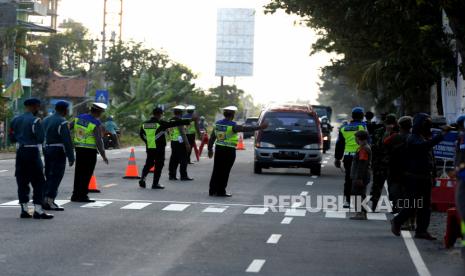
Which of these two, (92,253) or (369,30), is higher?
(369,30)

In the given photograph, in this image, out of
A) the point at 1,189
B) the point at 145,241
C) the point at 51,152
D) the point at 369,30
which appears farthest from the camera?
the point at 369,30

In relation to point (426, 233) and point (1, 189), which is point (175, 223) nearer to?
point (426, 233)

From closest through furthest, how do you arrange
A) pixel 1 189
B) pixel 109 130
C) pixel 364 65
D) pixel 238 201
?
1. pixel 238 201
2. pixel 1 189
3. pixel 364 65
4. pixel 109 130

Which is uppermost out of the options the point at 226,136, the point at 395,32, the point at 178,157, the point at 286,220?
the point at 395,32

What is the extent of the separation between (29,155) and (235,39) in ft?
296

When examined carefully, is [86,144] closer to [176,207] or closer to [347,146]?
[176,207]

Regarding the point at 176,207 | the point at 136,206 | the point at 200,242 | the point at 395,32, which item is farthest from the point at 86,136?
the point at 395,32

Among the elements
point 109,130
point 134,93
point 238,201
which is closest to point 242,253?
point 238,201

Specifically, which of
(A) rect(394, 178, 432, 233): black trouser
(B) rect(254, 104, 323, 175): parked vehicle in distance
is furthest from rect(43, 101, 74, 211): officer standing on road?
(B) rect(254, 104, 323, 175): parked vehicle in distance

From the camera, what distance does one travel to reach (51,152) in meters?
17.0

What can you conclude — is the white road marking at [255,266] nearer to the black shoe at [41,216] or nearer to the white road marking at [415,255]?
the white road marking at [415,255]

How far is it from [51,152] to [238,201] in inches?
174

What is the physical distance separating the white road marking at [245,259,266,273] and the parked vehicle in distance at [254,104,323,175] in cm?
1749

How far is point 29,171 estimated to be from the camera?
613 inches
